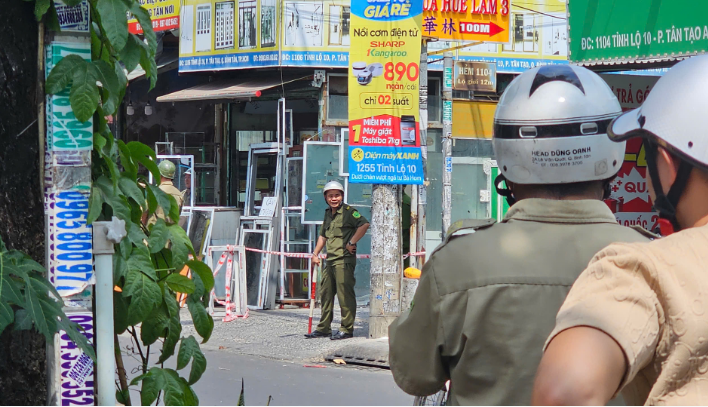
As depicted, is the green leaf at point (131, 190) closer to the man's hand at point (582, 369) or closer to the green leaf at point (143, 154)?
the green leaf at point (143, 154)

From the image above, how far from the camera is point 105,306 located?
2.53m

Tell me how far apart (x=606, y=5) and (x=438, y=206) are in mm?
9127

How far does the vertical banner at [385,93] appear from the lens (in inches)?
389

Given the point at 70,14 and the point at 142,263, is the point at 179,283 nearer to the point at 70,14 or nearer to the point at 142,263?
the point at 142,263

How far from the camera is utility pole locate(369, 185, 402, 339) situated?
33.3 ft

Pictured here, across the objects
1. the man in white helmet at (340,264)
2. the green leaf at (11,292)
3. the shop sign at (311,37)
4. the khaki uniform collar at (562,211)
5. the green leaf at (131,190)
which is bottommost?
the man in white helmet at (340,264)

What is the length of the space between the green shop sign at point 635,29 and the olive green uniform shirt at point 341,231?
4798 mm

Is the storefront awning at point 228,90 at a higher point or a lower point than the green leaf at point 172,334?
higher

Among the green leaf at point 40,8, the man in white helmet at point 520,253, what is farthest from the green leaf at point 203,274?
the man in white helmet at point 520,253

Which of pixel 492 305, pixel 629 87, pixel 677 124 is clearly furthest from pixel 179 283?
pixel 629 87

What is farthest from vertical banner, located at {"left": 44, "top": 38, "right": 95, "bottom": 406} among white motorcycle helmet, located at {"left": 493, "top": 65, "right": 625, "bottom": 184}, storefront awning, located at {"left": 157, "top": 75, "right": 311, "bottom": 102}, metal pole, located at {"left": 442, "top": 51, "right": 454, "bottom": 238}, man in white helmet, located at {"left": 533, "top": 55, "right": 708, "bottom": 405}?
storefront awning, located at {"left": 157, "top": 75, "right": 311, "bottom": 102}

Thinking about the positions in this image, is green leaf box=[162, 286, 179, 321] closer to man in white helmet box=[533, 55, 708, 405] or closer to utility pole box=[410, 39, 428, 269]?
man in white helmet box=[533, 55, 708, 405]

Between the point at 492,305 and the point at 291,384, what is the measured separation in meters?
6.44

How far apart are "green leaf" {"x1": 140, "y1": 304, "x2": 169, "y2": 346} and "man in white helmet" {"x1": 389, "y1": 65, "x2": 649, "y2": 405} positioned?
1048mm
